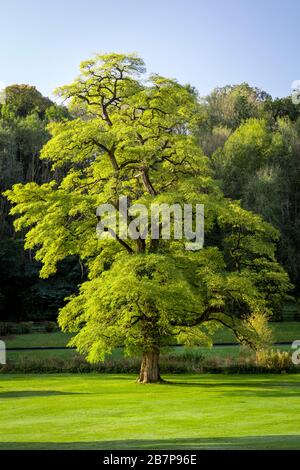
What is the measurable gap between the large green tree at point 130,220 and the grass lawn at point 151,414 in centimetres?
213

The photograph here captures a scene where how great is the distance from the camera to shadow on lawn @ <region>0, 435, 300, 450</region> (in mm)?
11836

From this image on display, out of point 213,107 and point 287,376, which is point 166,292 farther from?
point 213,107

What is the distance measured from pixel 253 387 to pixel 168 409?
7394 mm

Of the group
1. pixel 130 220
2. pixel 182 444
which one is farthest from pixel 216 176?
pixel 182 444

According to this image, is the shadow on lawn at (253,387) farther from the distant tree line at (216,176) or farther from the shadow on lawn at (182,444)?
the distant tree line at (216,176)

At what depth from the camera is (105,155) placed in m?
28.9

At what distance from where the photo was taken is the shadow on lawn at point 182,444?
38.8 ft

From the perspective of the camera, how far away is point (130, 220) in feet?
88.5

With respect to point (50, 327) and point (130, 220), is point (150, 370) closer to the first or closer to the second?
point (130, 220)

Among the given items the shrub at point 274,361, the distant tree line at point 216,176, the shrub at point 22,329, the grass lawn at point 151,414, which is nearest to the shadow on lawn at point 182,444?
the grass lawn at point 151,414

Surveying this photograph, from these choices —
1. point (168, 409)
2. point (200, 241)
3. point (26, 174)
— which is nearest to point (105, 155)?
point (200, 241)

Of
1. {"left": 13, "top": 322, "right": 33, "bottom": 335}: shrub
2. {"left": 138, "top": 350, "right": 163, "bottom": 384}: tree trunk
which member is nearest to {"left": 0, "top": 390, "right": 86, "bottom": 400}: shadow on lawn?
{"left": 138, "top": 350, "right": 163, "bottom": 384}: tree trunk

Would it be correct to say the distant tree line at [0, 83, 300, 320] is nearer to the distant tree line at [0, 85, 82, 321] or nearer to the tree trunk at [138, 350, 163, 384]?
the distant tree line at [0, 85, 82, 321]
